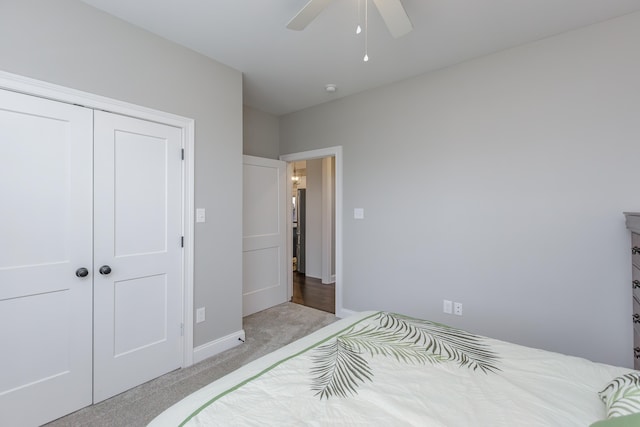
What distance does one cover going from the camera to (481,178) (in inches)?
98.3

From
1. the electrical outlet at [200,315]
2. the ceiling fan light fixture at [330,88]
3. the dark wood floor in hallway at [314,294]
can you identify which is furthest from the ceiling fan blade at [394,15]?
the dark wood floor in hallway at [314,294]

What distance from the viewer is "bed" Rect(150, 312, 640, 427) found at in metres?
0.86

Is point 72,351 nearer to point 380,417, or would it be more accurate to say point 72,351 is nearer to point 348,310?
point 380,417

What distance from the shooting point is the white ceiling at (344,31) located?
187 centimetres

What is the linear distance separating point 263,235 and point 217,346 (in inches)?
56.3

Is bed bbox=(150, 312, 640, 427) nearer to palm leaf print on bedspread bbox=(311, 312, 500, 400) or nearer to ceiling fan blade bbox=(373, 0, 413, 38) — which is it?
palm leaf print on bedspread bbox=(311, 312, 500, 400)

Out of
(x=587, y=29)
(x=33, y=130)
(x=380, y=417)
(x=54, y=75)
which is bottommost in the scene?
(x=380, y=417)

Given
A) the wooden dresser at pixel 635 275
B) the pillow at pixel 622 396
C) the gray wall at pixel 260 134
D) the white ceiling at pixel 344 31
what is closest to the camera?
the pillow at pixel 622 396

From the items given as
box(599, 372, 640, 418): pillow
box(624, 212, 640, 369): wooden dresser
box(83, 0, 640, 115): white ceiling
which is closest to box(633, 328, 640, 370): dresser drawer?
box(624, 212, 640, 369): wooden dresser

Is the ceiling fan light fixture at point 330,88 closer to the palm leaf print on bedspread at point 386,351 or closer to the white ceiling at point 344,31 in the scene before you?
the white ceiling at point 344,31

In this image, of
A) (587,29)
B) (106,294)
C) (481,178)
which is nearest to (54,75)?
(106,294)

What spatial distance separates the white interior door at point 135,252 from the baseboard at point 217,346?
154 millimetres

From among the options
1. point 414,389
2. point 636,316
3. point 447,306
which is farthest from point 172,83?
point 636,316

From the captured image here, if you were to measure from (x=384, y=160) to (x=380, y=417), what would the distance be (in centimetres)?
254
